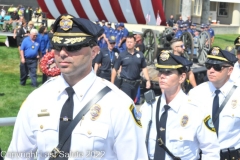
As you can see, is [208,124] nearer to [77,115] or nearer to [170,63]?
[170,63]

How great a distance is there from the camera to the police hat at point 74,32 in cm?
263

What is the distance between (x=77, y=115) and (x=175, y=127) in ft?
4.75

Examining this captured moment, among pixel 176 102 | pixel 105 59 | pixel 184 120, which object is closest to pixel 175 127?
pixel 184 120

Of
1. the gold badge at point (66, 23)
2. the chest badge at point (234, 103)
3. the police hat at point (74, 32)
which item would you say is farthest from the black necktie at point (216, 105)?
the gold badge at point (66, 23)

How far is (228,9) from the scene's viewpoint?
51.1 meters

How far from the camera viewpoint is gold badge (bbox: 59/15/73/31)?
268 centimetres

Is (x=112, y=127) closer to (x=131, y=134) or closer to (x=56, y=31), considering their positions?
(x=131, y=134)

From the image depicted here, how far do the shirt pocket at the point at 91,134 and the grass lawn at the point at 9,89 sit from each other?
129 inches

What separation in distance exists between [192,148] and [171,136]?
0.18m

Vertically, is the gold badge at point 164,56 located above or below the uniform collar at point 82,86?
below

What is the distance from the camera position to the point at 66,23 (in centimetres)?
269

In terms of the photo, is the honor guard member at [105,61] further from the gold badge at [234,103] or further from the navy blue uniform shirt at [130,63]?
the gold badge at [234,103]

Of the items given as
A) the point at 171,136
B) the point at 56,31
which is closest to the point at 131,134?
the point at 56,31

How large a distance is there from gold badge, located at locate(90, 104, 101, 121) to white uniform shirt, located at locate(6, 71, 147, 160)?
0.01 meters
